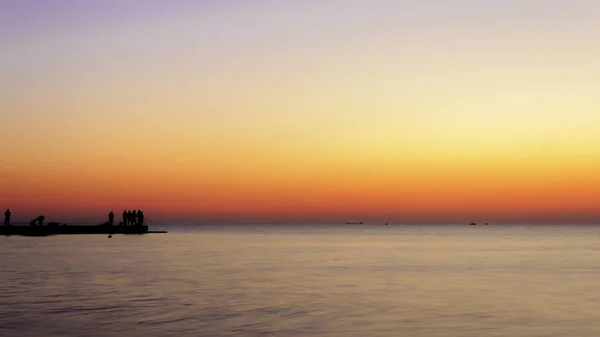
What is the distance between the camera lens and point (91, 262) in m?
55.6

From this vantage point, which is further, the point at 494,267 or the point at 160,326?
the point at 494,267

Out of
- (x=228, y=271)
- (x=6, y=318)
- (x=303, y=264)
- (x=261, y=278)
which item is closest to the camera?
(x=6, y=318)

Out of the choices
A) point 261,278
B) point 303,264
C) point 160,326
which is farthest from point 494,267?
point 160,326

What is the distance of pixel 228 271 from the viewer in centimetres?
4928

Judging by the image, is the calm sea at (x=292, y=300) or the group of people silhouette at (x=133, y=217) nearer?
the calm sea at (x=292, y=300)

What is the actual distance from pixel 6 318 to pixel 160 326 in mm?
6161

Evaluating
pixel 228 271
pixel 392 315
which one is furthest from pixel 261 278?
pixel 392 315

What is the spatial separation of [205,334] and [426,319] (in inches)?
361

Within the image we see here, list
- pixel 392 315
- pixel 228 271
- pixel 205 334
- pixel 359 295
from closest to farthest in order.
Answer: pixel 205 334 < pixel 392 315 < pixel 359 295 < pixel 228 271

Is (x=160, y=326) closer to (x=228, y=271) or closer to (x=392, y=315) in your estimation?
(x=392, y=315)

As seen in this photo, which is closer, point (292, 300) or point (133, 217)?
point (292, 300)

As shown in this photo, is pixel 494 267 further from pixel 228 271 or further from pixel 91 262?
pixel 91 262

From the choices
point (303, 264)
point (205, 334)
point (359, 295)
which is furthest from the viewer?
point (303, 264)

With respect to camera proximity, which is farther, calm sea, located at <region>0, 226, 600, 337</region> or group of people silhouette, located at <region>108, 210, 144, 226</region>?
group of people silhouette, located at <region>108, 210, 144, 226</region>
